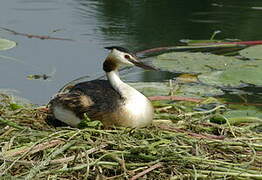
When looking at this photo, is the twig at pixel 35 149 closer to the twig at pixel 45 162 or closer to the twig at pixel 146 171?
the twig at pixel 45 162

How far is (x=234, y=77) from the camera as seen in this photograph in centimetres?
647

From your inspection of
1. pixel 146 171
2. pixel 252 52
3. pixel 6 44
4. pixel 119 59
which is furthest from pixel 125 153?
pixel 6 44

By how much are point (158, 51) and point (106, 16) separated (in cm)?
222

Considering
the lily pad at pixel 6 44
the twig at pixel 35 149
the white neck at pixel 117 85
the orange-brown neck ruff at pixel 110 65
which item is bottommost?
the lily pad at pixel 6 44

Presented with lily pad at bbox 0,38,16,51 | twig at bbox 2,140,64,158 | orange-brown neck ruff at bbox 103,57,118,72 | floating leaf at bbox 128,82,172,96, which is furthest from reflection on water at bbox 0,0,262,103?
twig at bbox 2,140,64,158

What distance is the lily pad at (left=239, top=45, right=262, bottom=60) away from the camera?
7328mm

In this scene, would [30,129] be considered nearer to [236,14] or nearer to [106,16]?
[106,16]

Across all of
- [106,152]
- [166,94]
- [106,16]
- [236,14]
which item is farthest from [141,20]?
[106,152]

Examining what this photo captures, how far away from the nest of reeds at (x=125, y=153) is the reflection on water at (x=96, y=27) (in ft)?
6.63

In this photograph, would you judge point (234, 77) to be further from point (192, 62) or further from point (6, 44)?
point (6, 44)

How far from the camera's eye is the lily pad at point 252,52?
7328 millimetres

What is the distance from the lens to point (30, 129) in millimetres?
4477

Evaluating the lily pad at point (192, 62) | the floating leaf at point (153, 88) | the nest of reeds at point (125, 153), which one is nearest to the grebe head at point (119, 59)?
the nest of reeds at point (125, 153)

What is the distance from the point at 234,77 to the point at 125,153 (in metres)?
2.69
